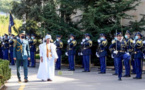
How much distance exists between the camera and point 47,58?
13.9m

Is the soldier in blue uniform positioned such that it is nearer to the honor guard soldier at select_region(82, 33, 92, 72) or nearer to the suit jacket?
the suit jacket

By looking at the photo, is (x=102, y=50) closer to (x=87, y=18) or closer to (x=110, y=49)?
(x=110, y=49)

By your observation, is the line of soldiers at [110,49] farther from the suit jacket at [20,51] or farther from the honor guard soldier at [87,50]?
the suit jacket at [20,51]

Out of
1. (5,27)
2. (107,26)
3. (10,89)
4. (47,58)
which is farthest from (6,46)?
(5,27)

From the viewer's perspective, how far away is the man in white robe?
1370 centimetres

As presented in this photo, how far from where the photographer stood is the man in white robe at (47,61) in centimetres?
1370

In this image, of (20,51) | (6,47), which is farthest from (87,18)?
(6,47)

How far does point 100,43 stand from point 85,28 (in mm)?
2923

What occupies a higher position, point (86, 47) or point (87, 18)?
point (87, 18)

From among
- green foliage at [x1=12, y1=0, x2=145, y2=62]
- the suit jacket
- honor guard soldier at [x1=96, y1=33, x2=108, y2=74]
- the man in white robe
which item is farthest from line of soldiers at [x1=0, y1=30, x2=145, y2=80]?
the suit jacket

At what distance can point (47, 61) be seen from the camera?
548 inches

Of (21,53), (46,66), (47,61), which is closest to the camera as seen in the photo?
(21,53)

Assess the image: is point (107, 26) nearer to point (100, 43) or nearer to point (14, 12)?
point (100, 43)

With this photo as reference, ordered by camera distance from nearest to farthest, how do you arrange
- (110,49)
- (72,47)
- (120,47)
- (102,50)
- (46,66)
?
(46,66) → (120,47) → (110,49) → (102,50) → (72,47)
